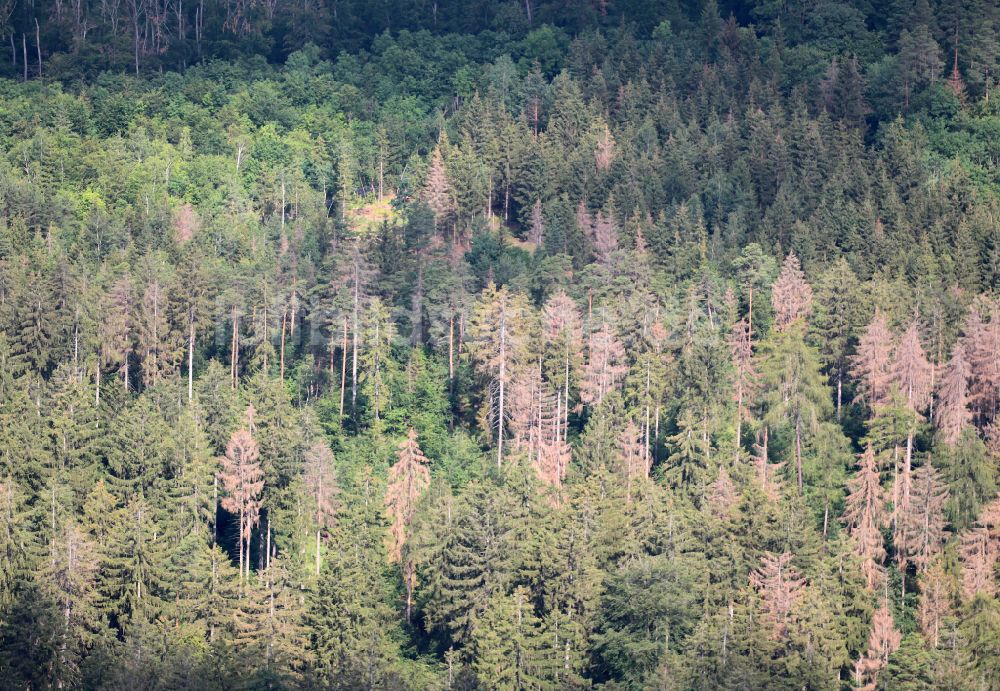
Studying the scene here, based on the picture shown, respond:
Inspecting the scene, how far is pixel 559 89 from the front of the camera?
16338cm

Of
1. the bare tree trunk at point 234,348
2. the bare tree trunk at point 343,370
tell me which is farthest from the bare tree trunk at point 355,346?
the bare tree trunk at point 234,348

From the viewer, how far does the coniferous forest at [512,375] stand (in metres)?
90.2

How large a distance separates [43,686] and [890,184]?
7463 centimetres

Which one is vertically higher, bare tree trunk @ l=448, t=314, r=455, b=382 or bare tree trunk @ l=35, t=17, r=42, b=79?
bare tree trunk @ l=35, t=17, r=42, b=79

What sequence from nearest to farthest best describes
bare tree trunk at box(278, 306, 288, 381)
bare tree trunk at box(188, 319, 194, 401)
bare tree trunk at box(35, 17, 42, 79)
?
bare tree trunk at box(188, 319, 194, 401) → bare tree trunk at box(278, 306, 288, 381) → bare tree trunk at box(35, 17, 42, 79)

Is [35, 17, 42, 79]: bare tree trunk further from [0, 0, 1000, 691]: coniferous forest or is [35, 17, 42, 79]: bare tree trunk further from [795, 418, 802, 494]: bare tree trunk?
[795, 418, 802, 494]: bare tree trunk

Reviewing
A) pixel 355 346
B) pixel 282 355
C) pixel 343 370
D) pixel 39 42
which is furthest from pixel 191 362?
pixel 39 42

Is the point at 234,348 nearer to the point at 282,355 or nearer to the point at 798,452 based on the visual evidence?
the point at 282,355

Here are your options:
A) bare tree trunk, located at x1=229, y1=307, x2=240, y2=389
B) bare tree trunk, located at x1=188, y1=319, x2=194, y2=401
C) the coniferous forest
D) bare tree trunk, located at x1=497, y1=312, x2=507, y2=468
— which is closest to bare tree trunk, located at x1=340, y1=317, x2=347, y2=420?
the coniferous forest

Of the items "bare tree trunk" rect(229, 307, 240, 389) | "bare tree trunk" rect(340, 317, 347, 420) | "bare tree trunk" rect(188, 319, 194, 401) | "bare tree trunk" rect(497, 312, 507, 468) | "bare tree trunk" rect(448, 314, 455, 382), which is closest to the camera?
"bare tree trunk" rect(497, 312, 507, 468)

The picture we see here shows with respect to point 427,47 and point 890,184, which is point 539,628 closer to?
point 890,184

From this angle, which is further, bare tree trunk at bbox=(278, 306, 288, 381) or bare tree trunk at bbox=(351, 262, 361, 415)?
bare tree trunk at bbox=(278, 306, 288, 381)

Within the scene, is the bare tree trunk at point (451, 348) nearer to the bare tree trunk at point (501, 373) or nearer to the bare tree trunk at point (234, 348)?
the bare tree trunk at point (501, 373)

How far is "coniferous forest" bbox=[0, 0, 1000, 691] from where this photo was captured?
90250mm
